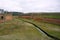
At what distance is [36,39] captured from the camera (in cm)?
1477

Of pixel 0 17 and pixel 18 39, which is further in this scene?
A: pixel 0 17

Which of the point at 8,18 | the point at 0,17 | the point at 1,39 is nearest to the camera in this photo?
the point at 1,39

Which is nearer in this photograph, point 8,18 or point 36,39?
point 36,39

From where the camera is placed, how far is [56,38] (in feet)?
50.4

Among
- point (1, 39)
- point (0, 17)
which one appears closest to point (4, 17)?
point (0, 17)

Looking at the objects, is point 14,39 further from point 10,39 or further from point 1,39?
point 1,39

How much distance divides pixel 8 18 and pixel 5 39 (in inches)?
879

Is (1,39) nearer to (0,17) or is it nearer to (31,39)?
(31,39)

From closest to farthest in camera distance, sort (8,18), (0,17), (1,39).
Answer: (1,39) < (0,17) < (8,18)

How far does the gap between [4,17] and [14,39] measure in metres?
20.9

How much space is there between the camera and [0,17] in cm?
3412

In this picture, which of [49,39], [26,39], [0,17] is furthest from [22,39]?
[0,17]

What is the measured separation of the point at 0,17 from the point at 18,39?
20.5 meters

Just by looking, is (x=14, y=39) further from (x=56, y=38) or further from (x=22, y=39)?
(x=56, y=38)
